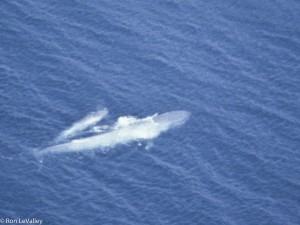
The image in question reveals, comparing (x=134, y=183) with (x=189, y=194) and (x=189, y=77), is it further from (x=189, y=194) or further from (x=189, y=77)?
(x=189, y=77)

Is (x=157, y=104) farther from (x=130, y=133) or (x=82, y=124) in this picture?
(x=82, y=124)

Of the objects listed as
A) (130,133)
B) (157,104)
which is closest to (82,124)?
(130,133)

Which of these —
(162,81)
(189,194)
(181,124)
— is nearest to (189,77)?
(162,81)

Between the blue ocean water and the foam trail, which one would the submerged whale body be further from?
the foam trail

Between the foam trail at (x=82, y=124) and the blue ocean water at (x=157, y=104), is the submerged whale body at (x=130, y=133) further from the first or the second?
the foam trail at (x=82, y=124)

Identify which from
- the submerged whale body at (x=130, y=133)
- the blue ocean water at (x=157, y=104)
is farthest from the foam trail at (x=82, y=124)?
the submerged whale body at (x=130, y=133)
